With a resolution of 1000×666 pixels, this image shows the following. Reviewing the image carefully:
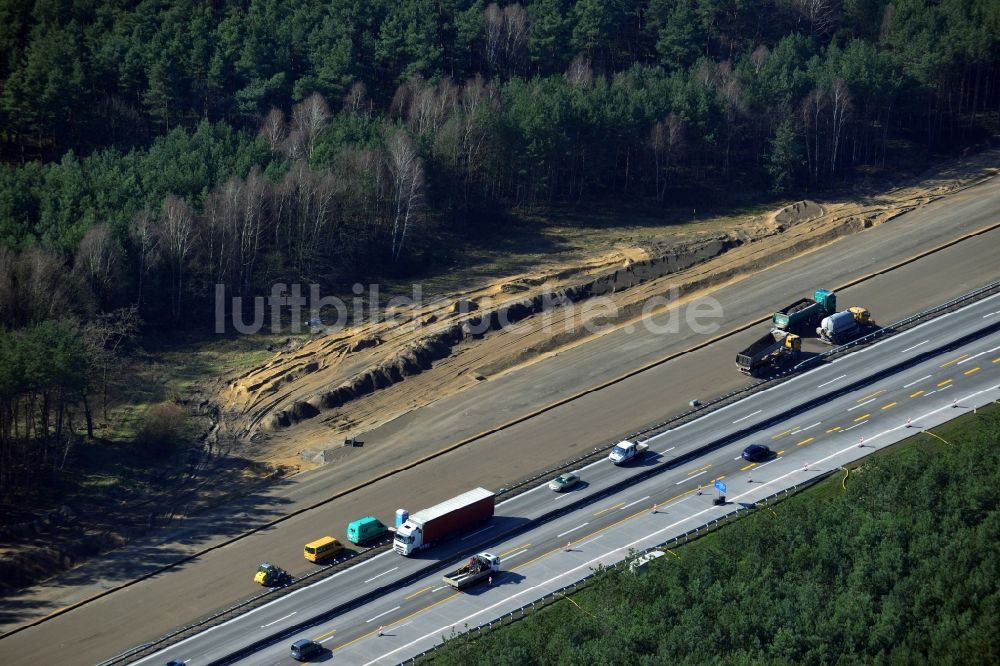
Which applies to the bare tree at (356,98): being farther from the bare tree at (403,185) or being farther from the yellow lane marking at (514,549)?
the yellow lane marking at (514,549)

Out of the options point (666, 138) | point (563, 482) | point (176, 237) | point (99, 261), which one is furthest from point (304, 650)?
point (666, 138)

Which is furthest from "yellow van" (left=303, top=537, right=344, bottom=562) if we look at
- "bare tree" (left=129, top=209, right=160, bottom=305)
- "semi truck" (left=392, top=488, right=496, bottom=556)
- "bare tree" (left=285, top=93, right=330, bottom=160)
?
"bare tree" (left=285, top=93, right=330, bottom=160)

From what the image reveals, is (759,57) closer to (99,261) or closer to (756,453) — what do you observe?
(756,453)

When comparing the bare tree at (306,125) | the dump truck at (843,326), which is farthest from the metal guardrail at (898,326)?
the bare tree at (306,125)

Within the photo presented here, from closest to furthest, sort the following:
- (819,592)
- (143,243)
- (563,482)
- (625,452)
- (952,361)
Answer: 1. (819,592)
2. (563,482)
3. (625,452)
4. (952,361)
5. (143,243)

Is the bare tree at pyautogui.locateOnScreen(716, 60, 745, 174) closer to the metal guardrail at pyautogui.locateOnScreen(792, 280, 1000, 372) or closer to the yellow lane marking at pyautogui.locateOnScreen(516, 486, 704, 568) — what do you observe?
the metal guardrail at pyautogui.locateOnScreen(792, 280, 1000, 372)

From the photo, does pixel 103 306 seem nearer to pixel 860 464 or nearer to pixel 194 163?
pixel 194 163
